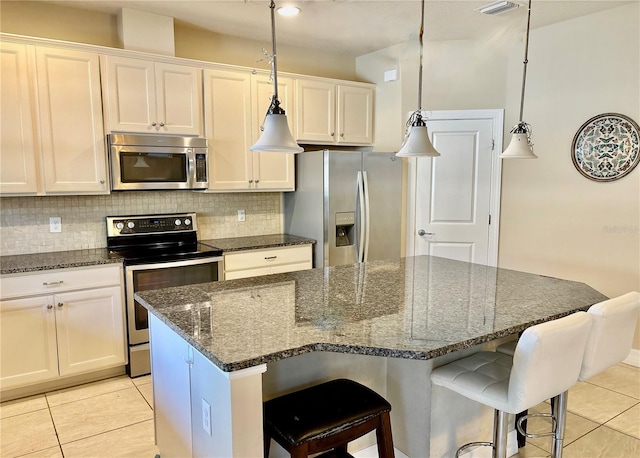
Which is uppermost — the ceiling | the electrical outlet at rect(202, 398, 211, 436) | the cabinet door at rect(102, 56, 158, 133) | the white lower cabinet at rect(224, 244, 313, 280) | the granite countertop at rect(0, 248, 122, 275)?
the ceiling

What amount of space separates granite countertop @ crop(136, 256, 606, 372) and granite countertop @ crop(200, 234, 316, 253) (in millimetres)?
1282

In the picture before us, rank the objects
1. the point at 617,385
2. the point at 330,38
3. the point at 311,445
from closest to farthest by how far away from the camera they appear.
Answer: the point at 311,445, the point at 617,385, the point at 330,38

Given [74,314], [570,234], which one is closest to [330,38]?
[570,234]

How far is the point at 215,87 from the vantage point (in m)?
3.67

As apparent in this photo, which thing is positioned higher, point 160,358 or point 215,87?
point 215,87

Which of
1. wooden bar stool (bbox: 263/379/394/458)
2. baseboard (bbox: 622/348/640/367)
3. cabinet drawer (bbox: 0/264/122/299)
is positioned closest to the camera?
wooden bar stool (bbox: 263/379/394/458)

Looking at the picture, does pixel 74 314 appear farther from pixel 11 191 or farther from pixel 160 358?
pixel 160 358

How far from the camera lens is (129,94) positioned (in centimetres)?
332

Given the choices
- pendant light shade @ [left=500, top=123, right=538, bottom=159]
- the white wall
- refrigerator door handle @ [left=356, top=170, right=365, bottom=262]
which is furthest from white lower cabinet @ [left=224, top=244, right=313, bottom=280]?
pendant light shade @ [left=500, top=123, right=538, bottom=159]

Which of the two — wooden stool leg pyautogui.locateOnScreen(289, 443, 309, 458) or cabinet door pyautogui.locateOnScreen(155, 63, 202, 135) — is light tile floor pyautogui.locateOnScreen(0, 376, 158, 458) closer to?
wooden stool leg pyautogui.locateOnScreen(289, 443, 309, 458)

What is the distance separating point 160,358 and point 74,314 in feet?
4.43

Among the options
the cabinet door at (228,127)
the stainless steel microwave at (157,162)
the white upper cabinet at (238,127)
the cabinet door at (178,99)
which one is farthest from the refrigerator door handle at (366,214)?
the cabinet door at (178,99)

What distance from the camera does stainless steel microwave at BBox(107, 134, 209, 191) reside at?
330 centimetres

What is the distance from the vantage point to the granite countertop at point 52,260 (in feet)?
9.43
